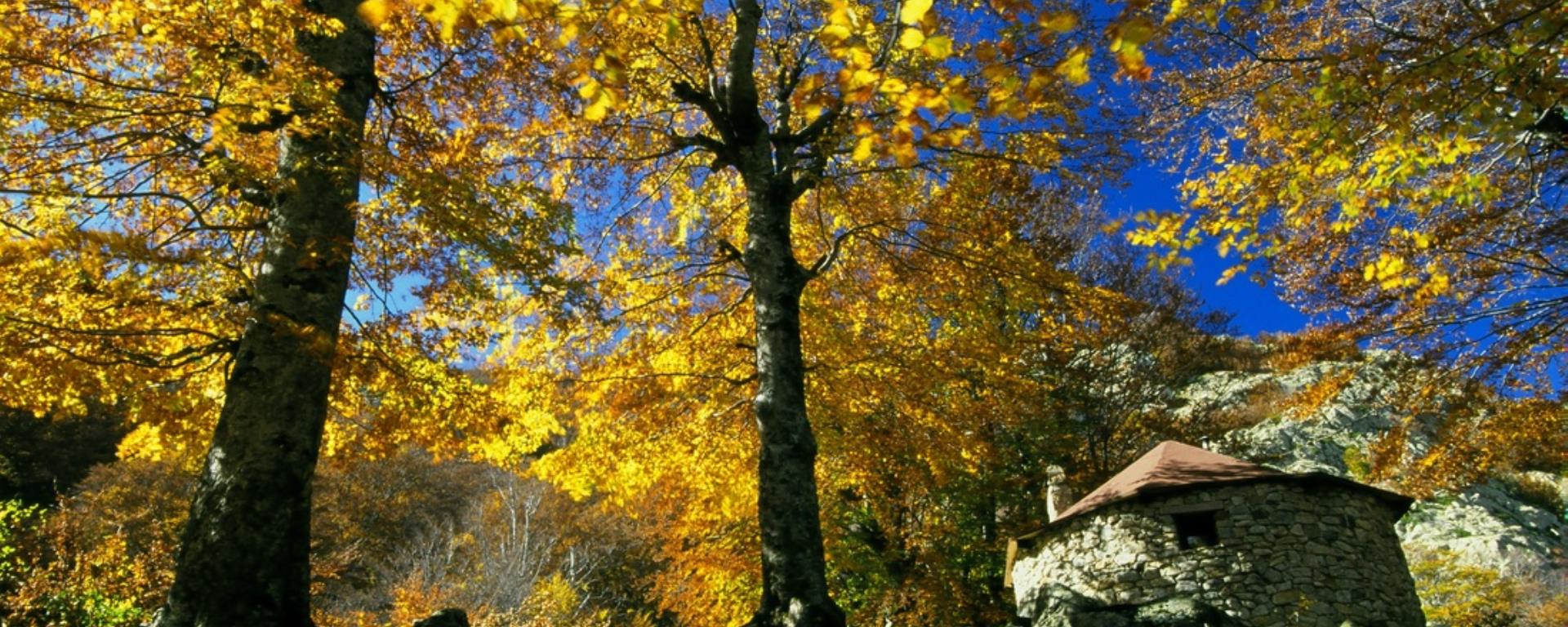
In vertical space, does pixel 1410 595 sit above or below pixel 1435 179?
below

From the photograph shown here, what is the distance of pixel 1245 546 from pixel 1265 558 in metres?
0.28

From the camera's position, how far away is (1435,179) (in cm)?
786

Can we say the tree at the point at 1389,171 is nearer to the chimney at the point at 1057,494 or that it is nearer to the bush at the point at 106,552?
the chimney at the point at 1057,494

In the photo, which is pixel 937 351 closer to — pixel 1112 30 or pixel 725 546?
pixel 725 546

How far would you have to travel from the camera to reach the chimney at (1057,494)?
45.1 ft

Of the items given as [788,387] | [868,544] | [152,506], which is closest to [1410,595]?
[868,544]

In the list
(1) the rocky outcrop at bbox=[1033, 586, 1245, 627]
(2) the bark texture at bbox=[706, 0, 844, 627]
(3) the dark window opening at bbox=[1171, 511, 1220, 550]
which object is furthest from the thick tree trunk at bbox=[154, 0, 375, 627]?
(3) the dark window opening at bbox=[1171, 511, 1220, 550]

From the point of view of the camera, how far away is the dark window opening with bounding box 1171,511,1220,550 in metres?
10.9

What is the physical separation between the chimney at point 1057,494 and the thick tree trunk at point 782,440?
9363mm

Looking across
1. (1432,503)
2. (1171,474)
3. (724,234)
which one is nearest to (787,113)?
(724,234)

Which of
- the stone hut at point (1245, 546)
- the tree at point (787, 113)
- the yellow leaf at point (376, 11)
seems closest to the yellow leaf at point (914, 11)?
the tree at point (787, 113)

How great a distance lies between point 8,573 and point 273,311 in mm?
15988

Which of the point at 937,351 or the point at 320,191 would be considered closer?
the point at 320,191

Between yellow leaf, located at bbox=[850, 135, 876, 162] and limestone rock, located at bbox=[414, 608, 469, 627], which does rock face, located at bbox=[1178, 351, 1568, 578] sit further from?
limestone rock, located at bbox=[414, 608, 469, 627]
